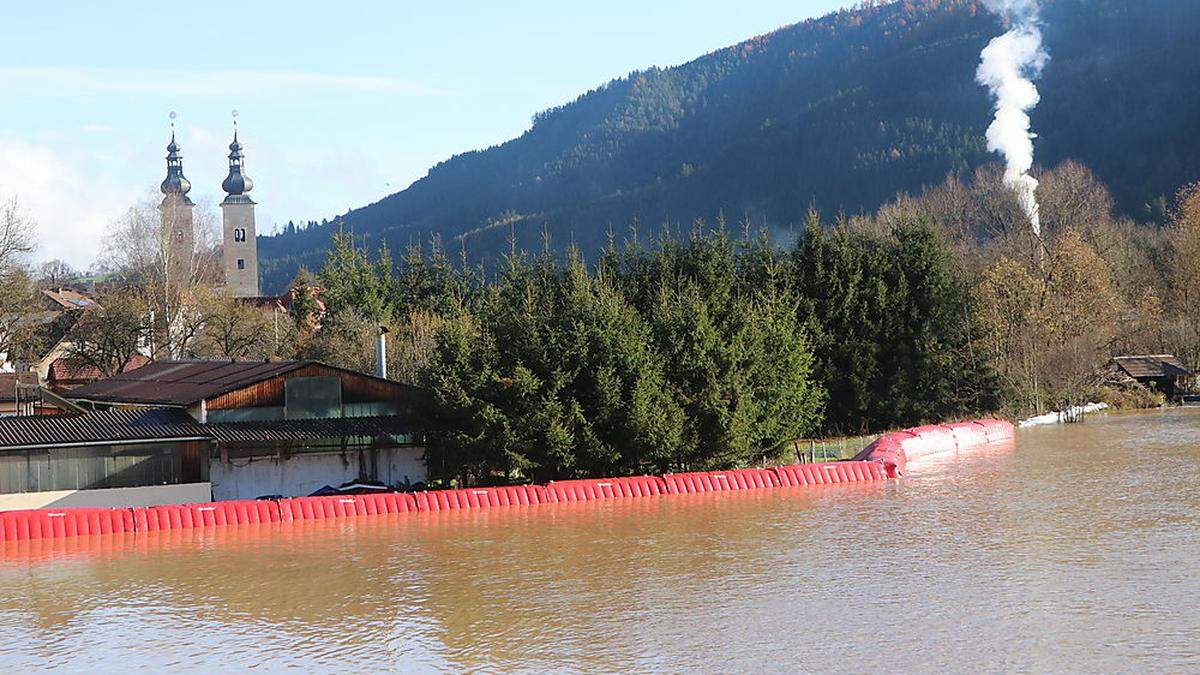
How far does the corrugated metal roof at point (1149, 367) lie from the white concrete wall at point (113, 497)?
183 feet

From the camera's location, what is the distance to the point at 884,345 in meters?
55.2

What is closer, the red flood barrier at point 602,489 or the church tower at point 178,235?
the red flood barrier at point 602,489

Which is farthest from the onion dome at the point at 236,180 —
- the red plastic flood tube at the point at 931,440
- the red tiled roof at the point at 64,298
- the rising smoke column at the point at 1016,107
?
the red plastic flood tube at the point at 931,440

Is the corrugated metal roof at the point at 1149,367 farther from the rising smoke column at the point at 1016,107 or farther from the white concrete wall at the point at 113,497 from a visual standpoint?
the white concrete wall at the point at 113,497

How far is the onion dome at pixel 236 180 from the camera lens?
424 ft

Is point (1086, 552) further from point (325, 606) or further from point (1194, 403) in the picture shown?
point (1194, 403)

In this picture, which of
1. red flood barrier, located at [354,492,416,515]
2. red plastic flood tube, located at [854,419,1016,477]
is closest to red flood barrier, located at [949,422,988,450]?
red plastic flood tube, located at [854,419,1016,477]

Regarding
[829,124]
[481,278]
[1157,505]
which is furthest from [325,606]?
[829,124]

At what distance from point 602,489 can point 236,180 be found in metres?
101

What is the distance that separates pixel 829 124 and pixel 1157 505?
157m

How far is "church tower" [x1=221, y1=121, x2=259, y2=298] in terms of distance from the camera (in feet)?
421

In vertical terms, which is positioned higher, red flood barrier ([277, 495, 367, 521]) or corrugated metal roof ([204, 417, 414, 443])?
corrugated metal roof ([204, 417, 414, 443])

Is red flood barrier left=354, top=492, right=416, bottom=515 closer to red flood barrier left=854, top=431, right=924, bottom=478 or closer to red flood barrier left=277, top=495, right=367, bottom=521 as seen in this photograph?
red flood barrier left=277, top=495, right=367, bottom=521

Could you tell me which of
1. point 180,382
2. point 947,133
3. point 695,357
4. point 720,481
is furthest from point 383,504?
point 947,133
